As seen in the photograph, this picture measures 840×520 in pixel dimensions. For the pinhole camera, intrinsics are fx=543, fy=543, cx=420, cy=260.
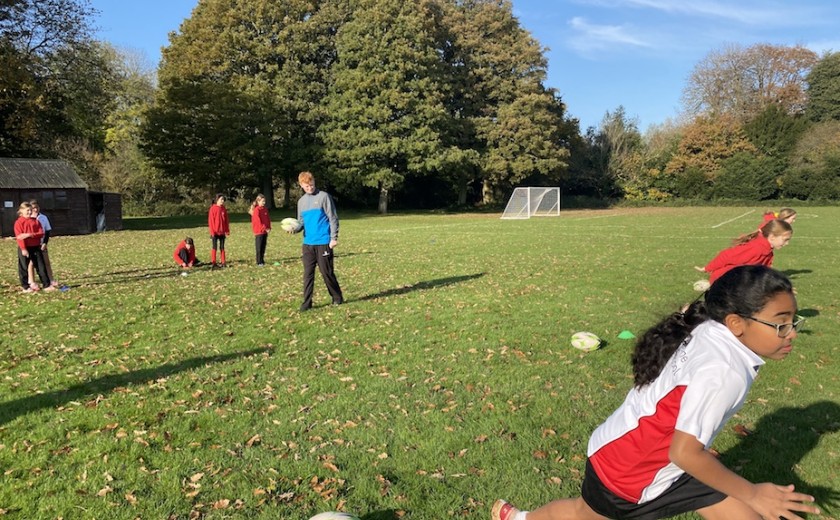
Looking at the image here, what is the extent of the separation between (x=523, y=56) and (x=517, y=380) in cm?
4841

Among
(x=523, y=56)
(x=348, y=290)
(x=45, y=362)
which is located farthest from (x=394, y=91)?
(x=45, y=362)

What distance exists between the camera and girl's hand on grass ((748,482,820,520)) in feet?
6.28

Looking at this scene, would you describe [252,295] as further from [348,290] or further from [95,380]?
[95,380]

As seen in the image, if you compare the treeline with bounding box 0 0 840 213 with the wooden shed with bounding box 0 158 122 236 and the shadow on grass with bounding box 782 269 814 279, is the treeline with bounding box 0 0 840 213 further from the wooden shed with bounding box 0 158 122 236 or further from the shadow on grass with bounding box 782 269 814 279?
the shadow on grass with bounding box 782 269 814 279

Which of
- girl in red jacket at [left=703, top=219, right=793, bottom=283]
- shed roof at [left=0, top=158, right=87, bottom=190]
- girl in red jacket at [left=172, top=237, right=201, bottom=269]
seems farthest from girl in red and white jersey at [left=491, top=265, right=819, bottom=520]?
shed roof at [left=0, top=158, right=87, bottom=190]

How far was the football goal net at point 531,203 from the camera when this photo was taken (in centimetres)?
4178

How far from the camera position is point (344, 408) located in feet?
16.2

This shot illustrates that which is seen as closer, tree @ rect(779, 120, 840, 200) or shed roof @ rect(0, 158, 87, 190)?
shed roof @ rect(0, 158, 87, 190)

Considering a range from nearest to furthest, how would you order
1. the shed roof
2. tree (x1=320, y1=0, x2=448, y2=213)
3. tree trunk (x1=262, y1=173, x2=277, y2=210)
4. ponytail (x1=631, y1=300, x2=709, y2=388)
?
1. ponytail (x1=631, y1=300, x2=709, y2=388)
2. the shed roof
3. tree (x1=320, y1=0, x2=448, y2=213)
4. tree trunk (x1=262, y1=173, x2=277, y2=210)

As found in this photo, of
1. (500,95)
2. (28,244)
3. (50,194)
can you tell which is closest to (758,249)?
(28,244)

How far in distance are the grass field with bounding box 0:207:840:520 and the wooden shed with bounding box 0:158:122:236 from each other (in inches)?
764

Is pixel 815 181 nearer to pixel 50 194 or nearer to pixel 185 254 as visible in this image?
pixel 185 254

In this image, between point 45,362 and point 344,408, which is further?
point 45,362

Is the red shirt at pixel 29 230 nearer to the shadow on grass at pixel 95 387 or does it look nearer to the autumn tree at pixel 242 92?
the shadow on grass at pixel 95 387
